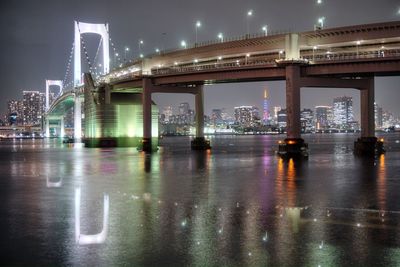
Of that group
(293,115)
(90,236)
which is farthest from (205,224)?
(293,115)

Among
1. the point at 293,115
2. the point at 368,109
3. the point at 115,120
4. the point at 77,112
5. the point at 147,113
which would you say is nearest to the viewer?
the point at 293,115

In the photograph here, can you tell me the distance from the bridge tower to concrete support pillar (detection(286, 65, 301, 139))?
251 ft

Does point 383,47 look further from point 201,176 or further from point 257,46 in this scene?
point 201,176

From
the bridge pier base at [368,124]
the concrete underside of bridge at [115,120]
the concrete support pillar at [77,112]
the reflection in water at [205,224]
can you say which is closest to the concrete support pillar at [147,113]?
the concrete underside of bridge at [115,120]

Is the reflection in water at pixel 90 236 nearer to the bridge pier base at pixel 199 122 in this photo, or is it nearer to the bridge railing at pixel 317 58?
the bridge railing at pixel 317 58

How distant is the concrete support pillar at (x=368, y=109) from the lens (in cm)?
6825

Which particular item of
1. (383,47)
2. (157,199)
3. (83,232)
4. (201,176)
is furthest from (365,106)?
(83,232)

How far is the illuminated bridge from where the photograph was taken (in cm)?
5466

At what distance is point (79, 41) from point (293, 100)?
10762 centimetres

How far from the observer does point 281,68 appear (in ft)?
198

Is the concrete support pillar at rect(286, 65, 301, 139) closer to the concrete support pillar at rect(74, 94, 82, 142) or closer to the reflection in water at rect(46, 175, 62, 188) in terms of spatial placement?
the reflection in water at rect(46, 175, 62, 188)

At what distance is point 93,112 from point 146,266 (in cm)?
9783

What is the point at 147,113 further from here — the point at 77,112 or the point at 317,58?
the point at 77,112

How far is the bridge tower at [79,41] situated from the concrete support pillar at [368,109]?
72828 mm
